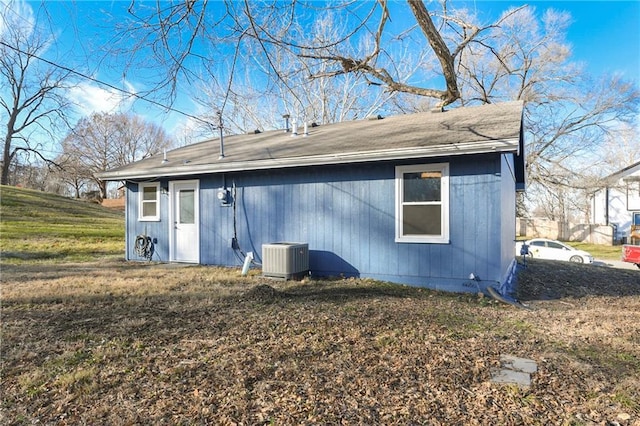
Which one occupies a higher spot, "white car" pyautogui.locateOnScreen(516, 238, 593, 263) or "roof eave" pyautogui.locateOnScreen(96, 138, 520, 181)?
"roof eave" pyautogui.locateOnScreen(96, 138, 520, 181)

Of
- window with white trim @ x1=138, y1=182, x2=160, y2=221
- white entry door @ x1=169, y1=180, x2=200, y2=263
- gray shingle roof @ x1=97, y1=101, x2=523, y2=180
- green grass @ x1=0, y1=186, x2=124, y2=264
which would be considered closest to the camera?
gray shingle roof @ x1=97, y1=101, x2=523, y2=180

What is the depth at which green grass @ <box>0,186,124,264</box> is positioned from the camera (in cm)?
1129

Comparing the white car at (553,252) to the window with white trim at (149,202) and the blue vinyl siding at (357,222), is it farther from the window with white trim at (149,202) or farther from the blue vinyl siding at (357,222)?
the window with white trim at (149,202)

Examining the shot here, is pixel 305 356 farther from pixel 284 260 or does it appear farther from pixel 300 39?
pixel 300 39

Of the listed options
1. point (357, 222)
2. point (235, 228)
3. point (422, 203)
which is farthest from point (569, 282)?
point (235, 228)

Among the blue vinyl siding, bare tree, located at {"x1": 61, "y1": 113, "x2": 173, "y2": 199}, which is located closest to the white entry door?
the blue vinyl siding

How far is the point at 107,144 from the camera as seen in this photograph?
38.7 metres

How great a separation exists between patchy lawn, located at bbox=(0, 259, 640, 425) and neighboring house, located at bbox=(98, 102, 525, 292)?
0.88 m

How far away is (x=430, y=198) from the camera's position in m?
6.89

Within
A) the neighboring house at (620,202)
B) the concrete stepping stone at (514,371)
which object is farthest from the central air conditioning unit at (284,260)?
the neighboring house at (620,202)

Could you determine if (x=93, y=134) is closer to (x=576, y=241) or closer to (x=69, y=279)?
(x=69, y=279)

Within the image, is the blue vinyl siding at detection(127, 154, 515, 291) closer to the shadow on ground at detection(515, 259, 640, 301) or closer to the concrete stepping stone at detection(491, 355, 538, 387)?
the shadow on ground at detection(515, 259, 640, 301)

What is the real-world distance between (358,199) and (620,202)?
31118 mm

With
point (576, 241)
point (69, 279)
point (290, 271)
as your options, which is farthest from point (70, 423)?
point (576, 241)
